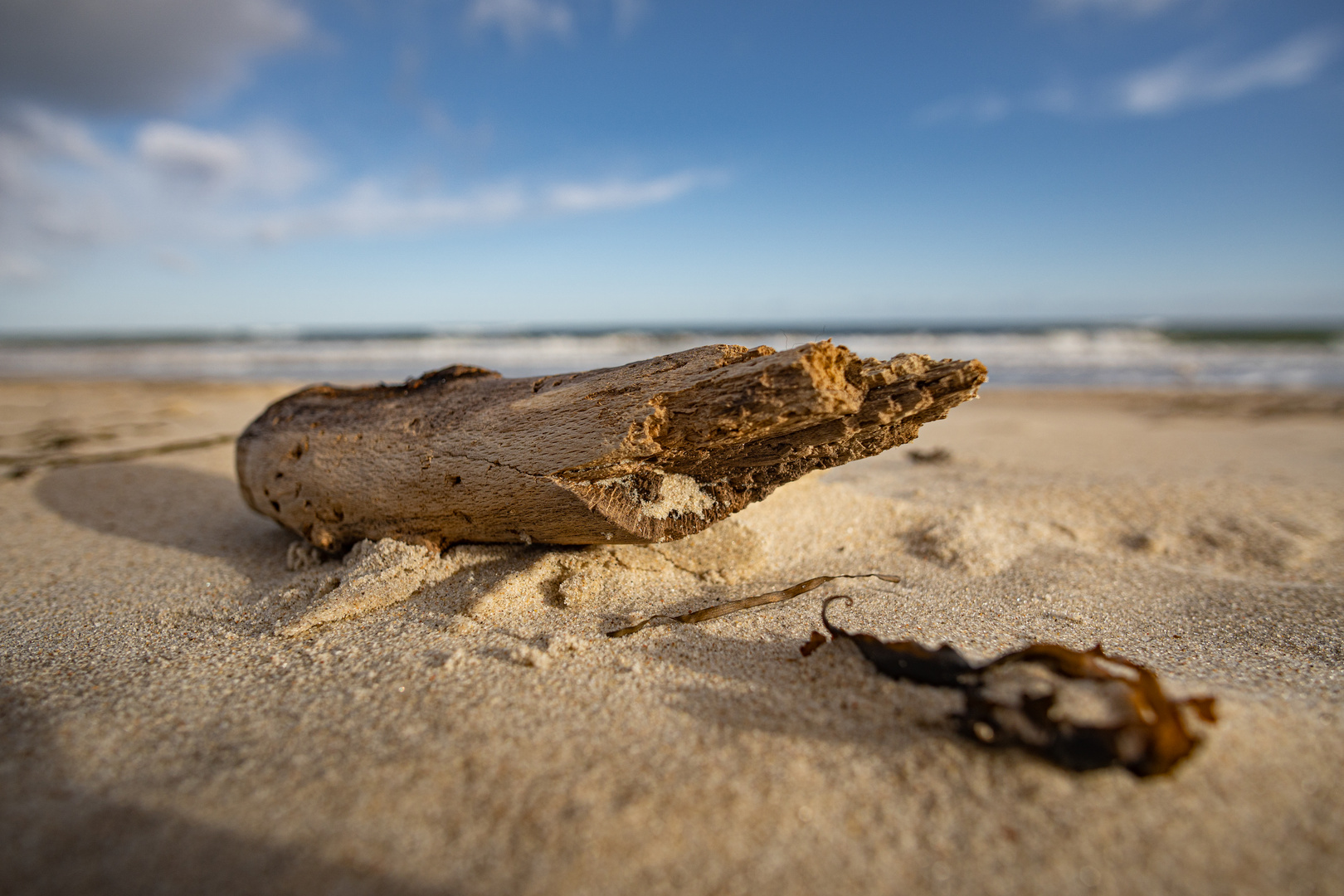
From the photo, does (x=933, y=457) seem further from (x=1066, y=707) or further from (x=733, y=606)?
(x=1066, y=707)

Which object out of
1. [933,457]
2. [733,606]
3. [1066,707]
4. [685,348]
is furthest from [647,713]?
[685,348]

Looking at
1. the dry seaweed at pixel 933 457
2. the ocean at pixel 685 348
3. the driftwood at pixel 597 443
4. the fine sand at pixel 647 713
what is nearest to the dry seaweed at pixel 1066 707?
the fine sand at pixel 647 713

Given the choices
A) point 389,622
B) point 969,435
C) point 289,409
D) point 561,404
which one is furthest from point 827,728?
point 969,435

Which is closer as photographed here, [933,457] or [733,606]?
[733,606]

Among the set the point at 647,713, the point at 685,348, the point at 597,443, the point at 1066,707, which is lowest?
the point at 647,713

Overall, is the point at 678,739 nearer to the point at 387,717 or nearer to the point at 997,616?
the point at 387,717

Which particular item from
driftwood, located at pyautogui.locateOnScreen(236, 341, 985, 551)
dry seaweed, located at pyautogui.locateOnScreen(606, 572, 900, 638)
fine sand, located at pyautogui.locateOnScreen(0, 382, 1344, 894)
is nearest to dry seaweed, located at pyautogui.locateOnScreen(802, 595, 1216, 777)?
fine sand, located at pyautogui.locateOnScreen(0, 382, 1344, 894)
